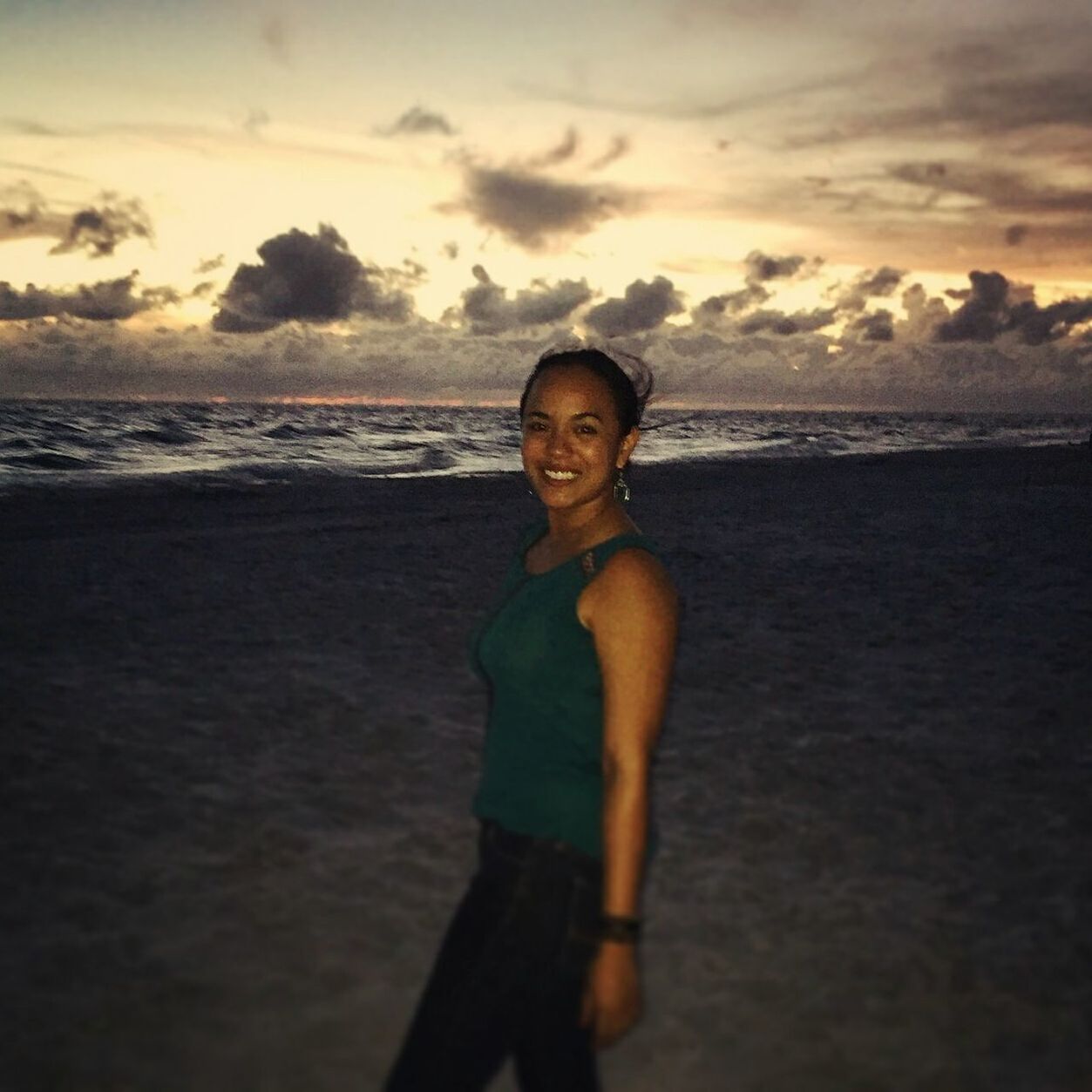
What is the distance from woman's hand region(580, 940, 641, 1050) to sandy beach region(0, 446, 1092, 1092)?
973 mm

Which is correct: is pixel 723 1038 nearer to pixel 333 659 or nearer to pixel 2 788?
pixel 2 788

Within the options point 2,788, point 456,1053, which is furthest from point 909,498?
point 456,1053

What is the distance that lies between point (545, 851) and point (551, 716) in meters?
0.31

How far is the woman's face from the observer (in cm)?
265

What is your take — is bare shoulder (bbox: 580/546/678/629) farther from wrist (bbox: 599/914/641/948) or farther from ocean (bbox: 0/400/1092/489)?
ocean (bbox: 0/400/1092/489)

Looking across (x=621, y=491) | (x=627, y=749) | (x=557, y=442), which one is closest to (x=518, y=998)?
(x=627, y=749)

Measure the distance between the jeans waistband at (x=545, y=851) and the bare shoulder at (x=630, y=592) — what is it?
0.50 metres

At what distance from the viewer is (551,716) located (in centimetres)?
242

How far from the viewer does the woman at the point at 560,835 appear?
2.16 metres

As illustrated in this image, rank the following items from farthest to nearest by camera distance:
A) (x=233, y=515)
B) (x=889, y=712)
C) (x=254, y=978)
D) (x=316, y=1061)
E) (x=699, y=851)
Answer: (x=233, y=515)
(x=889, y=712)
(x=699, y=851)
(x=254, y=978)
(x=316, y=1061)

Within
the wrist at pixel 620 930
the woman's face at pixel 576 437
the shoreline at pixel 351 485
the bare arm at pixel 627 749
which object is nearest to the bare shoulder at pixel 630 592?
the bare arm at pixel 627 749

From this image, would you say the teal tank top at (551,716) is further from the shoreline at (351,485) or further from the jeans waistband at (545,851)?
the shoreline at (351,485)

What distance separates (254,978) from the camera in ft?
11.1

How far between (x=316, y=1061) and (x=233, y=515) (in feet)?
43.8
